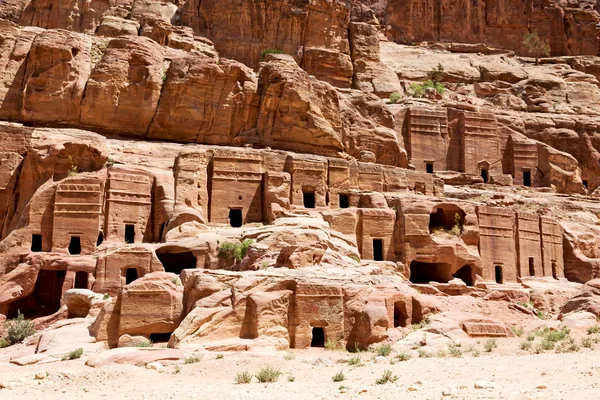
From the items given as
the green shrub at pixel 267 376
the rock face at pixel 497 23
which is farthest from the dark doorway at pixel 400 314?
the rock face at pixel 497 23

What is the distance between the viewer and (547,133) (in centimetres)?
5234

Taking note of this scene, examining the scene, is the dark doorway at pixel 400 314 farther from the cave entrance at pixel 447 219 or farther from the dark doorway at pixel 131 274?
the dark doorway at pixel 131 274

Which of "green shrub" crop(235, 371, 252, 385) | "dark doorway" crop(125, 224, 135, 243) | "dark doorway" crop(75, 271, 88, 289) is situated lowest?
"green shrub" crop(235, 371, 252, 385)

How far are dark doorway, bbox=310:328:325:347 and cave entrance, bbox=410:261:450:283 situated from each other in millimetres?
12349

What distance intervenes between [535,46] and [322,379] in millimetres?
58206

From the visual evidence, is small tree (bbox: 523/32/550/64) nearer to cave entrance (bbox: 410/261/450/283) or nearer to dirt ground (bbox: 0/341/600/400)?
cave entrance (bbox: 410/261/450/283)

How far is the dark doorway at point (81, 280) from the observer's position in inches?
1193

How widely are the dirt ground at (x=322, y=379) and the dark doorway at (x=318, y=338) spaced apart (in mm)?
3561

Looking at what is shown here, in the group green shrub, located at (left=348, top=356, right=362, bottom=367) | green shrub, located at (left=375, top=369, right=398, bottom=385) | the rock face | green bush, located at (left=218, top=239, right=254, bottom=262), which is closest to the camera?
green shrub, located at (left=375, top=369, right=398, bottom=385)

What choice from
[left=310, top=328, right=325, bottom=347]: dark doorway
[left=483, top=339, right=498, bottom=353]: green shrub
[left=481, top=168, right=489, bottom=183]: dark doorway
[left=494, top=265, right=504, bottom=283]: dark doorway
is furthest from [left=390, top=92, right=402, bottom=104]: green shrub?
[left=483, top=339, right=498, bottom=353]: green shrub

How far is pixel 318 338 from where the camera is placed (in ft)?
81.3

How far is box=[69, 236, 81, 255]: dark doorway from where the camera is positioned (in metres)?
32.4

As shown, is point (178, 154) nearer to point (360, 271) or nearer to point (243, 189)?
point (243, 189)

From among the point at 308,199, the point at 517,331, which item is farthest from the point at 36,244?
the point at 517,331
